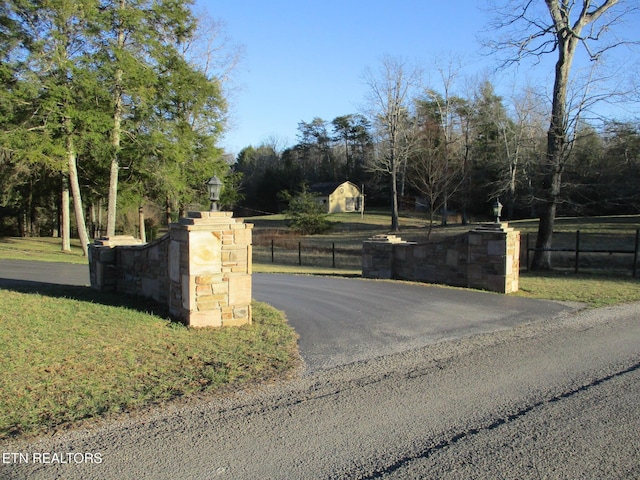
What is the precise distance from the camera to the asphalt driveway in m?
6.56

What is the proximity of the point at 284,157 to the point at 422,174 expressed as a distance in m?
40.0

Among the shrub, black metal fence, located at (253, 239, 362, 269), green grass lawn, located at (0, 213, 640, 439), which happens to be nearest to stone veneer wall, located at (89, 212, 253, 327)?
green grass lawn, located at (0, 213, 640, 439)

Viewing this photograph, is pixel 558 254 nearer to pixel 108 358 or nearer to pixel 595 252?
pixel 595 252

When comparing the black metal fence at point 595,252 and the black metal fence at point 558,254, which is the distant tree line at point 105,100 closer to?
the black metal fence at point 558,254

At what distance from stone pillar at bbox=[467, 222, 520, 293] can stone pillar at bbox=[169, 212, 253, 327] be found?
6.55m

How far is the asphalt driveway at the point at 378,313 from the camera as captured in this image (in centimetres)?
656

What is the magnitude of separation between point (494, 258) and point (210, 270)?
23.7ft

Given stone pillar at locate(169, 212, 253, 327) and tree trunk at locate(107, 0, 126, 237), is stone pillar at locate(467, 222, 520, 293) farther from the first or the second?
tree trunk at locate(107, 0, 126, 237)

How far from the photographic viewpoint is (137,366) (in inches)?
208

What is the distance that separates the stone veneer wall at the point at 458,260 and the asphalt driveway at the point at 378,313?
750 mm

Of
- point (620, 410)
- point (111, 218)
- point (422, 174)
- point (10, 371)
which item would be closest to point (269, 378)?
point (10, 371)

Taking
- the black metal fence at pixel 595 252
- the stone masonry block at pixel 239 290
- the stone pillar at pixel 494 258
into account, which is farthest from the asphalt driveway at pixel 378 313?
the black metal fence at pixel 595 252

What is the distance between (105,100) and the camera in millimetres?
22719

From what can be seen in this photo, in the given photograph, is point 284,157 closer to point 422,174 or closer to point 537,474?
point 422,174
